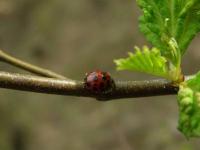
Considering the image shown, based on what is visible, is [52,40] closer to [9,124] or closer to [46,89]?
[9,124]

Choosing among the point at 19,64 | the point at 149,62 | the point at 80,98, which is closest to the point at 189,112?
the point at 149,62

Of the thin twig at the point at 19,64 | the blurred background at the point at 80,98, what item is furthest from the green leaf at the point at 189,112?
the blurred background at the point at 80,98

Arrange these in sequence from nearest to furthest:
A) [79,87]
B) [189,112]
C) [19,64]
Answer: [189,112]
[79,87]
[19,64]

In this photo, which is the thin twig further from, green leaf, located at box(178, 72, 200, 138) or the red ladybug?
green leaf, located at box(178, 72, 200, 138)

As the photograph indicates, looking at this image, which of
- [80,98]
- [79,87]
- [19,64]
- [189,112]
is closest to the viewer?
[189,112]

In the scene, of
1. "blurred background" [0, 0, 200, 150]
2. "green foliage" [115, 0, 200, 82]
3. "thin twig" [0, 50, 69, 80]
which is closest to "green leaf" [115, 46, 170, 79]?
"green foliage" [115, 0, 200, 82]

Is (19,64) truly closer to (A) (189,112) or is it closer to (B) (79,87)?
(B) (79,87)
